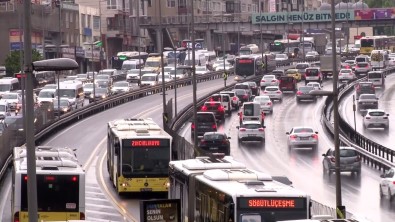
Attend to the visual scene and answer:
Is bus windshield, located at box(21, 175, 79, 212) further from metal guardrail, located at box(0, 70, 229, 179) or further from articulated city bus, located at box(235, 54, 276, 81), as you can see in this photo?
articulated city bus, located at box(235, 54, 276, 81)

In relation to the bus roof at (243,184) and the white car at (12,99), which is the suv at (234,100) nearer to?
the white car at (12,99)

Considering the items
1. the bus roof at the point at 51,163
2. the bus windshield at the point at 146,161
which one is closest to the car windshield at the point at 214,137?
the bus windshield at the point at 146,161

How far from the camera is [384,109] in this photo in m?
98.7

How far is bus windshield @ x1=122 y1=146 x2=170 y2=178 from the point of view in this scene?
146ft

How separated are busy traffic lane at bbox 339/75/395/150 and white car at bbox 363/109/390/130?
1.69 feet

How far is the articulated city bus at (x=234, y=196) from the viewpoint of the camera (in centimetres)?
2475

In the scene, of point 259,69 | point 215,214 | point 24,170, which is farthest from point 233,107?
point 215,214

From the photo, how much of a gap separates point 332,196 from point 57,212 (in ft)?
56.5

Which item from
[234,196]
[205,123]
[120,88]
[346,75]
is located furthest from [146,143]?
[346,75]

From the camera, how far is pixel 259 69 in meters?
123

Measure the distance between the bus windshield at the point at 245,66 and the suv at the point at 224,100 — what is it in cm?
2825

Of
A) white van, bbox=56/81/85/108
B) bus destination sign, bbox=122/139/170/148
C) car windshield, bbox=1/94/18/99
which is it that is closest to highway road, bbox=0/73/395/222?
bus destination sign, bbox=122/139/170/148

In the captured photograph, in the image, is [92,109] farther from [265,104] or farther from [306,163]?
[306,163]

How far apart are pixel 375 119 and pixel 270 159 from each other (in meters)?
19.9
